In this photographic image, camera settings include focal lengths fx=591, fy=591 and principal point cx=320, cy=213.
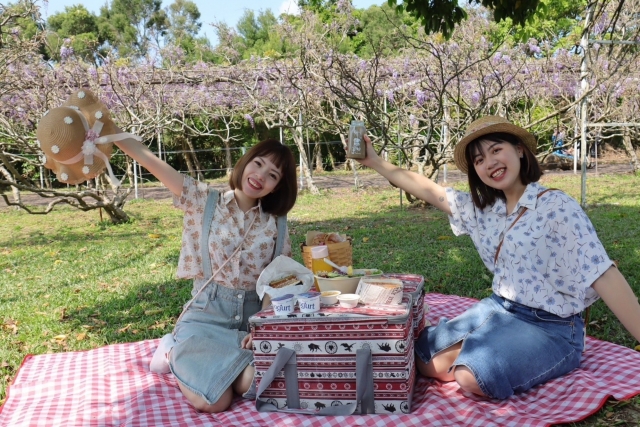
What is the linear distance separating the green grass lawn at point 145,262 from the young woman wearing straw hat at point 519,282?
0.39m

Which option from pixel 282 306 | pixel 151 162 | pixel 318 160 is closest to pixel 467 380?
pixel 282 306

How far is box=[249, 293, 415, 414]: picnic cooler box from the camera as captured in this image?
261 cm

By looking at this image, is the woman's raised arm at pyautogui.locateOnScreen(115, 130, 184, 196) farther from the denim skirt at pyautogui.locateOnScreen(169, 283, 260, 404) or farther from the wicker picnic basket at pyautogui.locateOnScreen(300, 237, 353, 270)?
the wicker picnic basket at pyautogui.locateOnScreen(300, 237, 353, 270)

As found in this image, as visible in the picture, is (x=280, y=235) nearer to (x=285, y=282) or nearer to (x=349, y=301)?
(x=285, y=282)

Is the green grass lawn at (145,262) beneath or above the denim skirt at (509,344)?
beneath

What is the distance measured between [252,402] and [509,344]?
1249mm

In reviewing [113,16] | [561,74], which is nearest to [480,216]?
[561,74]

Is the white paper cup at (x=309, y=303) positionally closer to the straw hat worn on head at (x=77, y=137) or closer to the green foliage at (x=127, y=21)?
the straw hat worn on head at (x=77, y=137)

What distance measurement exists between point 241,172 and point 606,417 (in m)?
2.11

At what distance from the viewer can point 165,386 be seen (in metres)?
3.05

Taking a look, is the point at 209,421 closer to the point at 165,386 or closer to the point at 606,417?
the point at 165,386

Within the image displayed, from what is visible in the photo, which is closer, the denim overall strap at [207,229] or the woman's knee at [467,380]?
the woman's knee at [467,380]

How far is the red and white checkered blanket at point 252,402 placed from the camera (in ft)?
8.54

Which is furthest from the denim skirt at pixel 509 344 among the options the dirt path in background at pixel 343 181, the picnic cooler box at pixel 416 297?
the dirt path in background at pixel 343 181
